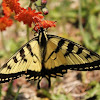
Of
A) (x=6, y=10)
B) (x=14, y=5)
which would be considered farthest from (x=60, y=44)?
(x=6, y=10)

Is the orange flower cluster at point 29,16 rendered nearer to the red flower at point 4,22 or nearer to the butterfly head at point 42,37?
the butterfly head at point 42,37

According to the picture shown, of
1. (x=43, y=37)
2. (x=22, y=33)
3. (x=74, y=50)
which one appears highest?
(x=22, y=33)

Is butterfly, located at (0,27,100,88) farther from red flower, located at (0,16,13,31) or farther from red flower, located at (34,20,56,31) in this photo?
red flower, located at (0,16,13,31)

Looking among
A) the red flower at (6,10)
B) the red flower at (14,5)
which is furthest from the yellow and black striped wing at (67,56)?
the red flower at (6,10)

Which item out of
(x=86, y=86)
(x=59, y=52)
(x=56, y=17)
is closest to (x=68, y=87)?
(x=86, y=86)

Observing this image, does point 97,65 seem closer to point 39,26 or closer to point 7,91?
point 39,26

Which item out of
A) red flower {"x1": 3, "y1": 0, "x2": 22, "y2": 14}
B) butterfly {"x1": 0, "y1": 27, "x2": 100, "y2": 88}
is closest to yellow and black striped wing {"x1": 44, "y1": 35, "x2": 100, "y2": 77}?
butterfly {"x1": 0, "y1": 27, "x2": 100, "y2": 88}

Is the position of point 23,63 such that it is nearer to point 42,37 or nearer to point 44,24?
point 42,37
